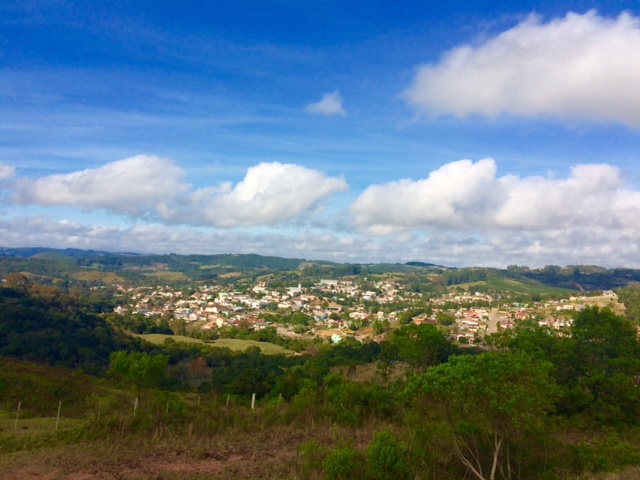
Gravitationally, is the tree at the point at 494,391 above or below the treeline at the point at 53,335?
above

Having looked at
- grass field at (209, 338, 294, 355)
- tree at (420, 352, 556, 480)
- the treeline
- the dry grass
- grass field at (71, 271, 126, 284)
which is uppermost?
tree at (420, 352, 556, 480)

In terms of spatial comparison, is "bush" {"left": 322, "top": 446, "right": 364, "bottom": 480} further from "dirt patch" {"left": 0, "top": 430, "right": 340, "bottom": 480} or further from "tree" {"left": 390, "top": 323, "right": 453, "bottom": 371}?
"tree" {"left": 390, "top": 323, "right": 453, "bottom": 371}

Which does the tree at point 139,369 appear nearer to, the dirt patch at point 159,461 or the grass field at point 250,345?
the dirt patch at point 159,461

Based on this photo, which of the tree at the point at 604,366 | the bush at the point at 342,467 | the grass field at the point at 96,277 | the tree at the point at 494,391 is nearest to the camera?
the tree at the point at 494,391

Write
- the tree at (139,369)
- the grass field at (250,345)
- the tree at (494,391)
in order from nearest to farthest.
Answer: the tree at (494,391)
the tree at (139,369)
the grass field at (250,345)

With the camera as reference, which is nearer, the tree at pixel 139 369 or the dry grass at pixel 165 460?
the dry grass at pixel 165 460

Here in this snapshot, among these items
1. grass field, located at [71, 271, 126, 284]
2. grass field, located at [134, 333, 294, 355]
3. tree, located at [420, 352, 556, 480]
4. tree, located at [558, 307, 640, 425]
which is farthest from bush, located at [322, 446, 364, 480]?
grass field, located at [71, 271, 126, 284]

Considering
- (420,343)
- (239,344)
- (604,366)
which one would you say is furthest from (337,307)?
(420,343)

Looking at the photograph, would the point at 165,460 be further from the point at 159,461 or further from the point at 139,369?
the point at 139,369

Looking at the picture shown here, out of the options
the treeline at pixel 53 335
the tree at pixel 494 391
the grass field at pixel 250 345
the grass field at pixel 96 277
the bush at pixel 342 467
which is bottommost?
the grass field at pixel 250 345

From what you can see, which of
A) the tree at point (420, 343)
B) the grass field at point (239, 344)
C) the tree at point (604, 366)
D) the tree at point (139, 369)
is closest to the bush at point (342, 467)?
the tree at point (139, 369)
